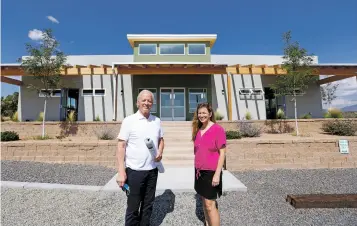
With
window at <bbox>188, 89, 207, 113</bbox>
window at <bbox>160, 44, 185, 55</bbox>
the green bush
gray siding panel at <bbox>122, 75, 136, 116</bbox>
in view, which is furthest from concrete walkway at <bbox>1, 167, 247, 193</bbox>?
window at <bbox>160, 44, 185, 55</bbox>

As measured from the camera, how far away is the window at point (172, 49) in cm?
1383

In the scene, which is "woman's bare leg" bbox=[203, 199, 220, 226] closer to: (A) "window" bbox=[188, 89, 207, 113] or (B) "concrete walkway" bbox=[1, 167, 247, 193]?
(B) "concrete walkway" bbox=[1, 167, 247, 193]

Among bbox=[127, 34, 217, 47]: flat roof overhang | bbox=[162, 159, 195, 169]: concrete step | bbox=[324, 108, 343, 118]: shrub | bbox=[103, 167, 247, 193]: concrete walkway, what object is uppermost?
bbox=[127, 34, 217, 47]: flat roof overhang

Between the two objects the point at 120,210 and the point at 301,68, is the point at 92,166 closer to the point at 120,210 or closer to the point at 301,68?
the point at 120,210

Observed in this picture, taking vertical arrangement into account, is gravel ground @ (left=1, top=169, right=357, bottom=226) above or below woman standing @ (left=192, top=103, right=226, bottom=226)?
below

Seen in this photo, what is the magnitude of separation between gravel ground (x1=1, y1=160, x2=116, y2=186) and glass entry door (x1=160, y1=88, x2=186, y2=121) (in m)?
7.72

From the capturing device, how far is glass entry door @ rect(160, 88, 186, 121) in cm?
1329

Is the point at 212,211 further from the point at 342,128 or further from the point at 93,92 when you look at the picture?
the point at 93,92

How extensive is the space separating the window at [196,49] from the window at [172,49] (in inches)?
19.7

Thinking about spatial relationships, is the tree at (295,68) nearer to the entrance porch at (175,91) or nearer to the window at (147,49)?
the entrance porch at (175,91)

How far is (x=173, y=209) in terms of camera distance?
3268 millimetres

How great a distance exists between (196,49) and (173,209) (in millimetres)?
12409

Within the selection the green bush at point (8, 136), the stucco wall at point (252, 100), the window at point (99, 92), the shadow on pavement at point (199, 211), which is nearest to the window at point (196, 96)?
the stucco wall at point (252, 100)

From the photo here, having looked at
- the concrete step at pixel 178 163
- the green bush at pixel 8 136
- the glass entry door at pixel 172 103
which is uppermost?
the glass entry door at pixel 172 103
